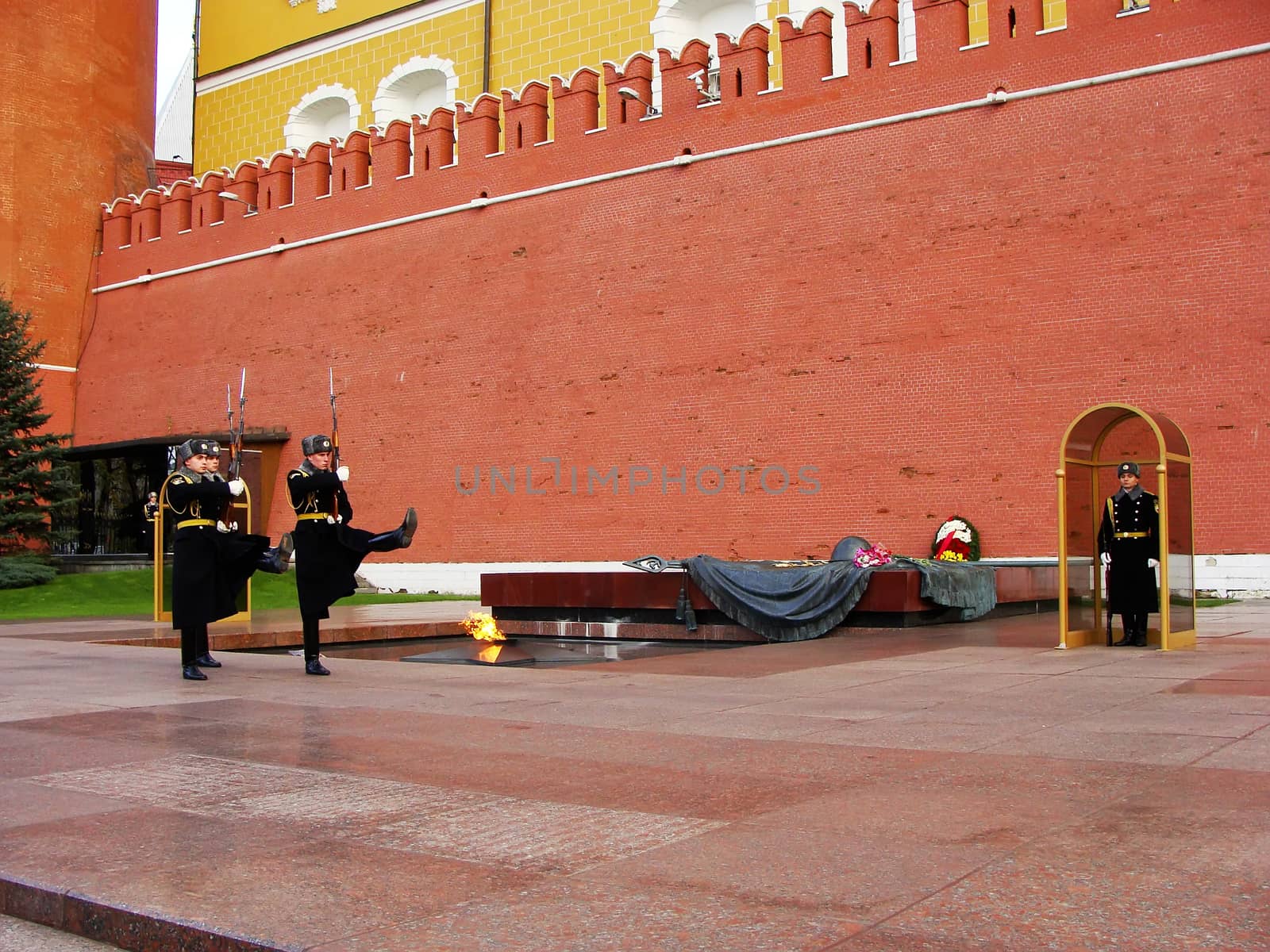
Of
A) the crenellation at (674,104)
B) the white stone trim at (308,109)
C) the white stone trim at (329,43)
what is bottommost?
the crenellation at (674,104)

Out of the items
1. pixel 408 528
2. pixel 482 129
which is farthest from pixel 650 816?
pixel 482 129

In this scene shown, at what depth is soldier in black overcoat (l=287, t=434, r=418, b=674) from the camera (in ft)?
24.0

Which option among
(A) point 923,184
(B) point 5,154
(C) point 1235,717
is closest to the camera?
(C) point 1235,717

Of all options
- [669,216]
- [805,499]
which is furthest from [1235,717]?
[669,216]

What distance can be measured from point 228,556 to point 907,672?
3876 mm

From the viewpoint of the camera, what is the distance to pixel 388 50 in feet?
81.9

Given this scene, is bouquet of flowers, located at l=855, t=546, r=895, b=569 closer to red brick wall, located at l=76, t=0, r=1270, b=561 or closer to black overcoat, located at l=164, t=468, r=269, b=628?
red brick wall, located at l=76, t=0, r=1270, b=561

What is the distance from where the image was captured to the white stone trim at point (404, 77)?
2384 cm

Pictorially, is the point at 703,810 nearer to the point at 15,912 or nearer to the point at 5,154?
the point at 15,912

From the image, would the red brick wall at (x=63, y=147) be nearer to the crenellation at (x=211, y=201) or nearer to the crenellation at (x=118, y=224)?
the crenellation at (x=118, y=224)

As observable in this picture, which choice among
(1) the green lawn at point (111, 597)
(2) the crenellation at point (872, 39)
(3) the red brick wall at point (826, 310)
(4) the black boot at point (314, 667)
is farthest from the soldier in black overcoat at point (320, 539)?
(2) the crenellation at point (872, 39)

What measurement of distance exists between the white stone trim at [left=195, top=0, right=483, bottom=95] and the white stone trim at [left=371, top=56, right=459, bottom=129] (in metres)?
0.85

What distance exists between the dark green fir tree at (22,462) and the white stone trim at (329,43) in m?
8.33

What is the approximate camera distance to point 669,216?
1767 cm
